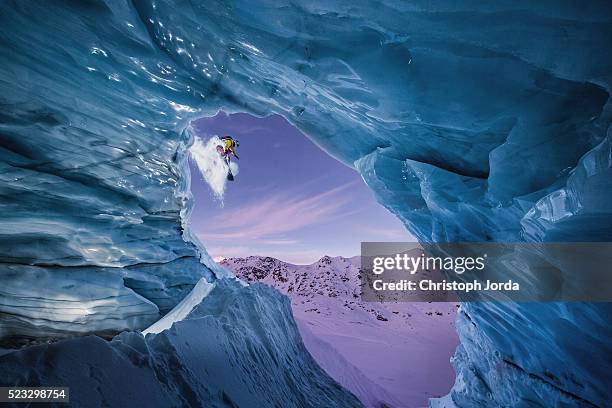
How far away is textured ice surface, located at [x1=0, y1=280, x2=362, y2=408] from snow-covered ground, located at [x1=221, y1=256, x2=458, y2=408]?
2749 millimetres

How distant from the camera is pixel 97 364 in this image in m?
3.10

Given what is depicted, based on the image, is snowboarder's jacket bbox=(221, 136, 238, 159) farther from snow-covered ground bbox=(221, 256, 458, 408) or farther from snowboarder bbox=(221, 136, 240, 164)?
snow-covered ground bbox=(221, 256, 458, 408)

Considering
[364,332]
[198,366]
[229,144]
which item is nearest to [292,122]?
[229,144]

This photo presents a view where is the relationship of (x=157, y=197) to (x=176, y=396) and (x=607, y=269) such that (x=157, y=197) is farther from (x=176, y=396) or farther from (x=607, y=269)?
(x=607, y=269)

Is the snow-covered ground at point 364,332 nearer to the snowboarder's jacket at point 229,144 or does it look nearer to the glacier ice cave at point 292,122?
the glacier ice cave at point 292,122

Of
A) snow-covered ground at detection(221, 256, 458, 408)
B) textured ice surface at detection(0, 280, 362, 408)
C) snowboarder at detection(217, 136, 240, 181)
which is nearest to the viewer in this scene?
textured ice surface at detection(0, 280, 362, 408)

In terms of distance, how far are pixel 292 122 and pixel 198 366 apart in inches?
213

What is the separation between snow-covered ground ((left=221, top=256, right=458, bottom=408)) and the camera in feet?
35.6

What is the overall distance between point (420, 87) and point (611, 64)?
1752 mm

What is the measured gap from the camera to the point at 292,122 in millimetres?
6949

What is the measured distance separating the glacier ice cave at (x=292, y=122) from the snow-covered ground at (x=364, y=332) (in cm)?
305

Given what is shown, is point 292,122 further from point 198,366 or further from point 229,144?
point 198,366

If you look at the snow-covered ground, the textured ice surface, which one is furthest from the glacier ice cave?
the snow-covered ground

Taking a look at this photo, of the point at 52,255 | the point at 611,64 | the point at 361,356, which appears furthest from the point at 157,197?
the point at 361,356
